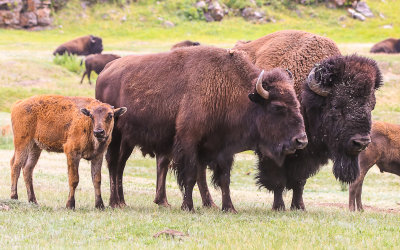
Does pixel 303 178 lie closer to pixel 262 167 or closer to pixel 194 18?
pixel 262 167

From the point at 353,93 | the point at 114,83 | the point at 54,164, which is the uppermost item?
the point at 353,93

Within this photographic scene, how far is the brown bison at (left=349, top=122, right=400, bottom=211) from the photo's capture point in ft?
44.4

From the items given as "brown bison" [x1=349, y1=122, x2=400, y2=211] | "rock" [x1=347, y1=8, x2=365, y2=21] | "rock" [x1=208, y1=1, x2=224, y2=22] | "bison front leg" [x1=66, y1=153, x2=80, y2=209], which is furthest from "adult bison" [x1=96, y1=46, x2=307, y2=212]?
"rock" [x1=347, y1=8, x2=365, y2=21]

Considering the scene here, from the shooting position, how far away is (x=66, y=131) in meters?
10.5

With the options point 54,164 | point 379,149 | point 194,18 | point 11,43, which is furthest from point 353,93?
point 194,18

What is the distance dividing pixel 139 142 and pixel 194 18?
51707 mm

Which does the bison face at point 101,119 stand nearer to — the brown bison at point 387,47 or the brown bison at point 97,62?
the brown bison at point 97,62

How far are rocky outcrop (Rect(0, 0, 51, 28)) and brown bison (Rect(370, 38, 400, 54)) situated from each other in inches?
1137

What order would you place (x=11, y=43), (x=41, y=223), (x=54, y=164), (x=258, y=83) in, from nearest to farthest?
(x=41, y=223) < (x=258, y=83) < (x=54, y=164) < (x=11, y=43)

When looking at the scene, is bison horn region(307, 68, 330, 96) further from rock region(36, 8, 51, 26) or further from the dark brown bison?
rock region(36, 8, 51, 26)

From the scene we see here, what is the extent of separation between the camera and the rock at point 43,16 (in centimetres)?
5706

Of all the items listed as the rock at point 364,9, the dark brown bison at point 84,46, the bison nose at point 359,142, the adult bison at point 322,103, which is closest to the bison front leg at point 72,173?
the adult bison at point 322,103

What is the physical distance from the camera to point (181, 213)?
996 cm

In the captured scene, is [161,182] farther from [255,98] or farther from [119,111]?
[255,98]
